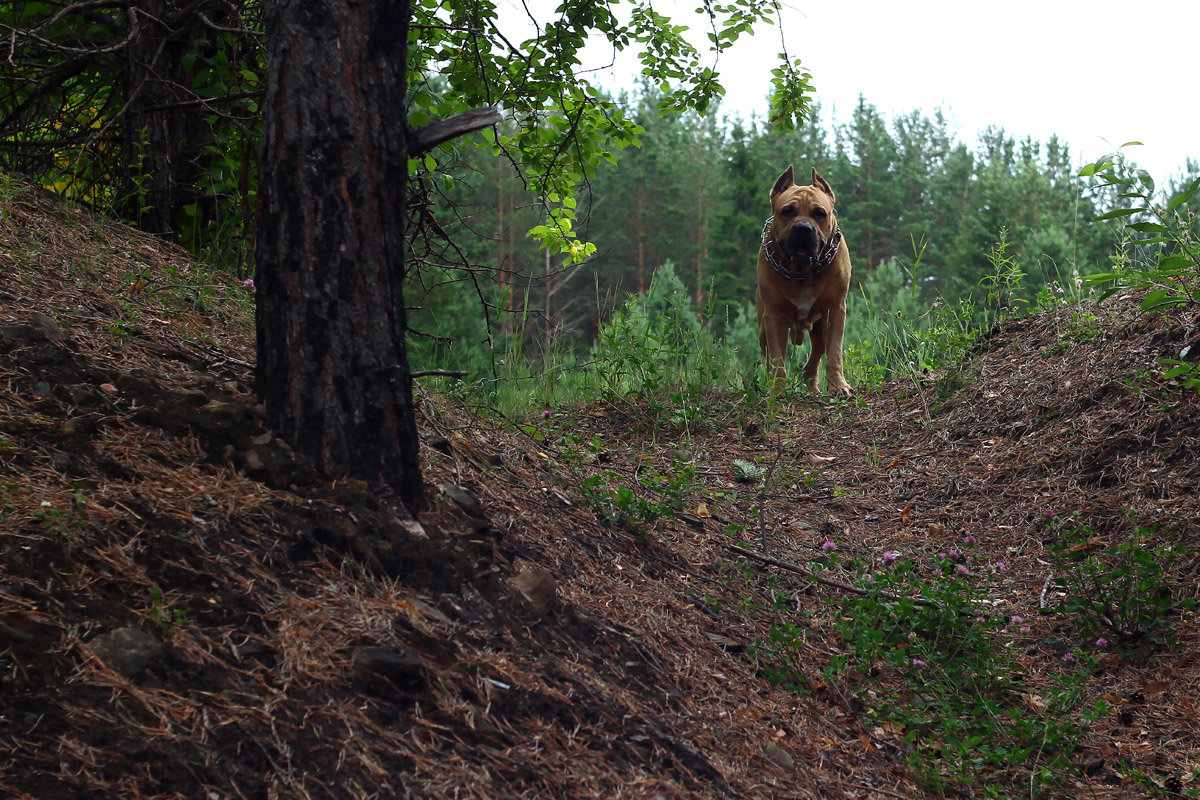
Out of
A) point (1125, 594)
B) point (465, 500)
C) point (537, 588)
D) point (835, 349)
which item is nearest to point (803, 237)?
point (835, 349)

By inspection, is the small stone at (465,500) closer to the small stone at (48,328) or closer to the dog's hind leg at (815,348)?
the small stone at (48,328)

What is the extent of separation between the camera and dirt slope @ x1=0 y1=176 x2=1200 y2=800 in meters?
1.85

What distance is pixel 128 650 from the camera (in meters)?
1.91

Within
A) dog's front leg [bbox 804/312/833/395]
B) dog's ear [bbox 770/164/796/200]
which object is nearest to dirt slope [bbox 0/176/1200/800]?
dog's front leg [bbox 804/312/833/395]

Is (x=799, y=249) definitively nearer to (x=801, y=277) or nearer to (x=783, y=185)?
(x=801, y=277)

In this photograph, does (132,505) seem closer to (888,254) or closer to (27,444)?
(27,444)

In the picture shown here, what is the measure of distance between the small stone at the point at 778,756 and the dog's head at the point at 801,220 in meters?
5.30

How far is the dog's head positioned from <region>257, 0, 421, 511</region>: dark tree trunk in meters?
5.13

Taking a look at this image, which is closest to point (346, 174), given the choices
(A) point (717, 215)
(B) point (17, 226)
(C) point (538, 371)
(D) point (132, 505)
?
(D) point (132, 505)

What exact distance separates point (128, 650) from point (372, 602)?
55 centimetres

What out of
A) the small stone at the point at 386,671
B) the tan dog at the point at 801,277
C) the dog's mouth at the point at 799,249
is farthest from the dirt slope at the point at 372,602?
the tan dog at the point at 801,277

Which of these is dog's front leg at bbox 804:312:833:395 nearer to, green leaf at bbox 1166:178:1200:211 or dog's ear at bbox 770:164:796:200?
dog's ear at bbox 770:164:796:200

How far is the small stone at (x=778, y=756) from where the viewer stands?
2.50m

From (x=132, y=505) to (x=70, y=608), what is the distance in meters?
0.37
